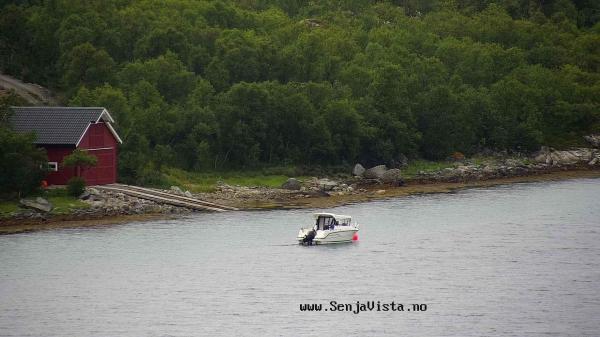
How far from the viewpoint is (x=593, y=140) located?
12231cm

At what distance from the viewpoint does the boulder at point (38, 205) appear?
262 ft

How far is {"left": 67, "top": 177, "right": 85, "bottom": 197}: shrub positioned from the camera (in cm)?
8206

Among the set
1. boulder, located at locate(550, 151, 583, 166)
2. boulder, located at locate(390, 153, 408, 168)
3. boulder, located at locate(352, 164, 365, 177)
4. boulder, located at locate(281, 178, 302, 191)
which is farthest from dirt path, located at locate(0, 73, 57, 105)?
boulder, located at locate(550, 151, 583, 166)

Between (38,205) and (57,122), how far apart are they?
7927mm

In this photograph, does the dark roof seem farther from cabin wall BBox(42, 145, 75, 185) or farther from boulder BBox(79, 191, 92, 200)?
boulder BBox(79, 191, 92, 200)

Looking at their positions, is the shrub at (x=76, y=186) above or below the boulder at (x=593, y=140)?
below

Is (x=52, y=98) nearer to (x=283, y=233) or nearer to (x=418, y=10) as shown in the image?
(x=283, y=233)

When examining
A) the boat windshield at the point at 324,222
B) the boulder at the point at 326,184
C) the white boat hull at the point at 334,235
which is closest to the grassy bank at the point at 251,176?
the boulder at the point at 326,184

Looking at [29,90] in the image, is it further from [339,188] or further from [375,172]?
[375,172]

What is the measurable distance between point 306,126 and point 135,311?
4743 centimetres

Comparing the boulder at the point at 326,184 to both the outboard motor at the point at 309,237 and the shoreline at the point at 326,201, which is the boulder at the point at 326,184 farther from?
the outboard motor at the point at 309,237

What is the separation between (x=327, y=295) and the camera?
61281 millimetres

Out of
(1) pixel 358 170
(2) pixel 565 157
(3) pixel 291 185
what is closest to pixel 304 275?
(3) pixel 291 185

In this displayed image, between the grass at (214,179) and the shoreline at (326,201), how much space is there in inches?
186
